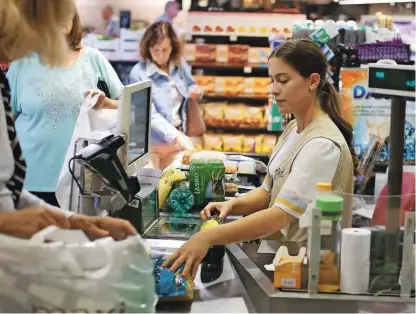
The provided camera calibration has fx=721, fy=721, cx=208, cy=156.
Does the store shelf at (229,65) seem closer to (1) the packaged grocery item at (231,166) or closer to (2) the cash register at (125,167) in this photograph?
(1) the packaged grocery item at (231,166)

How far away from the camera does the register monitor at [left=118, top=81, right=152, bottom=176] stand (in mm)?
2771

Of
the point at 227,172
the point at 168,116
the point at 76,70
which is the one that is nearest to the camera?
the point at 76,70

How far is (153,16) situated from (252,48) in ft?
Result: 4.50

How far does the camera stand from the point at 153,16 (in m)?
8.91

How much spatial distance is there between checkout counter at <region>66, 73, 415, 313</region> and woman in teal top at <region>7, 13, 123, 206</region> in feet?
2.69

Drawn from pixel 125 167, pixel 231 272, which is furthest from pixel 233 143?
pixel 231 272

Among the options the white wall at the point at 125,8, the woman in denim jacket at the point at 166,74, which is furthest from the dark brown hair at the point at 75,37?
the white wall at the point at 125,8

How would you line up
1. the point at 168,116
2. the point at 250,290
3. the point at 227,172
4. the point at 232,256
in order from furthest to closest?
1. the point at 168,116
2. the point at 227,172
3. the point at 232,256
4. the point at 250,290

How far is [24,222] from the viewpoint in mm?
1642

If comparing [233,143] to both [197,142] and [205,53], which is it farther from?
[205,53]

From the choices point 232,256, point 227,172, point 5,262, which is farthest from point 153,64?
point 5,262

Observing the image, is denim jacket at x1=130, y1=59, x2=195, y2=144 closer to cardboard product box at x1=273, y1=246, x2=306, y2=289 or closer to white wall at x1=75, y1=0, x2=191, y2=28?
white wall at x1=75, y1=0, x2=191, y2=28

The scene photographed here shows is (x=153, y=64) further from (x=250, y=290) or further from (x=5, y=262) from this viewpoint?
(x=5, y=262)

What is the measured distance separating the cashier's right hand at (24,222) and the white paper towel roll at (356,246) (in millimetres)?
804
